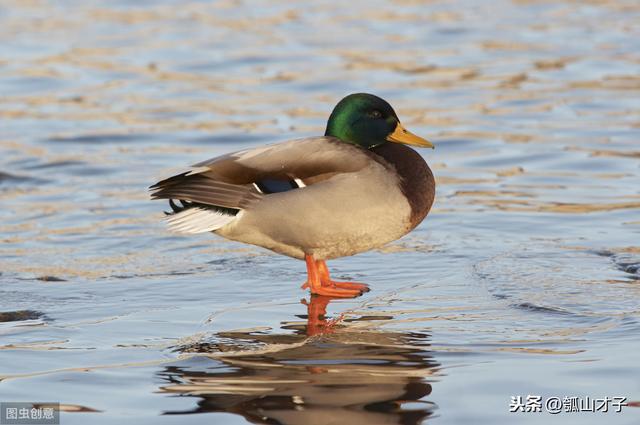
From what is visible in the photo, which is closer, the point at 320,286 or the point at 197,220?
the point at 197,220

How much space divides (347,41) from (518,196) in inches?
243

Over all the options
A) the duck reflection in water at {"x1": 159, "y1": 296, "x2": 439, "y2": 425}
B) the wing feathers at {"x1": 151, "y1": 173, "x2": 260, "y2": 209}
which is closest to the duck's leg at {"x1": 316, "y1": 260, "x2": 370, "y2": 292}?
the wing feathers at {"x1": 151, "y1": 173, "x2": 260, "y2": 209}

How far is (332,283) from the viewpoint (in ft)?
19.1

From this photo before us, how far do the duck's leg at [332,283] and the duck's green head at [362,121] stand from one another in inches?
22.9

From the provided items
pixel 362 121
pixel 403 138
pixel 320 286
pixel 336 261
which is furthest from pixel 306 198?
pixel 336 261

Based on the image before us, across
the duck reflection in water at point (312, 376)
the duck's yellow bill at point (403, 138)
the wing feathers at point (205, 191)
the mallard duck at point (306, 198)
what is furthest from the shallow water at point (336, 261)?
the duck's yellow bill at point (403, 138)

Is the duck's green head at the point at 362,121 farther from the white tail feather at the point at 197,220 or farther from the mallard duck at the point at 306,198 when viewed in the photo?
the white tail feather at the point at 197,220

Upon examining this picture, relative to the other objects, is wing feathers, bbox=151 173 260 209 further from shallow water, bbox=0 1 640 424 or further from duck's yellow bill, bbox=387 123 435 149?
duck's yellow bill, bbox=387 123 435 149

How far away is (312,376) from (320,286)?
1340mm

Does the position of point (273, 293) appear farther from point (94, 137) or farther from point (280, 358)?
point (94, 137)

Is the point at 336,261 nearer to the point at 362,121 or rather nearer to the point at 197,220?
the point at 362,121

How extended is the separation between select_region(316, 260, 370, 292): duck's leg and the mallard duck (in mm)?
13

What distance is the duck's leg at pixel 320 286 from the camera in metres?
5.67

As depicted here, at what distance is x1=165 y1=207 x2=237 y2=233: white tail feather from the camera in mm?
5570
